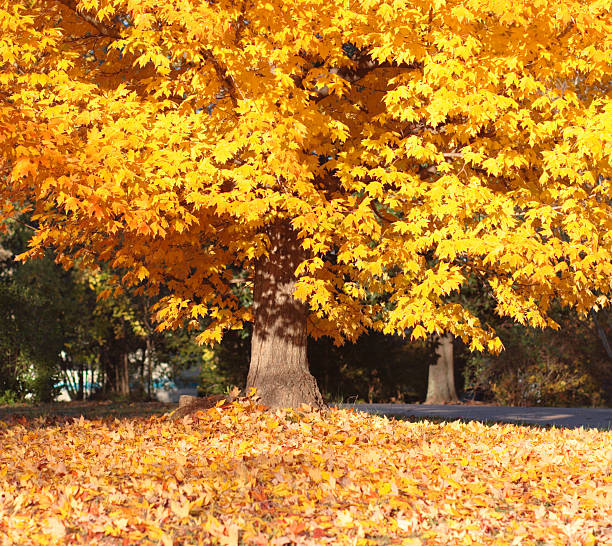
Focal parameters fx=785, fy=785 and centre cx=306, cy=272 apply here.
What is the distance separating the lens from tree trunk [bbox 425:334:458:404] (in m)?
20.5

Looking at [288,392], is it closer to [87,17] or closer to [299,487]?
[299,487]

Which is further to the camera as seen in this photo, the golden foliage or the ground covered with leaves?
the golden foliage

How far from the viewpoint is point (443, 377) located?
2061cm

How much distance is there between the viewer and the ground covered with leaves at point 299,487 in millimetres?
5113

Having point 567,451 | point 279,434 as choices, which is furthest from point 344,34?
point 567,451

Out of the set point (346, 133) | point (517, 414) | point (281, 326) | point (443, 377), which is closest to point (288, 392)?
point (281, 326)

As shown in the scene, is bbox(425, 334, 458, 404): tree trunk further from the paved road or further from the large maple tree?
the large maple tree

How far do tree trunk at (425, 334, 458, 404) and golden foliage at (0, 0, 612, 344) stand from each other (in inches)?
426

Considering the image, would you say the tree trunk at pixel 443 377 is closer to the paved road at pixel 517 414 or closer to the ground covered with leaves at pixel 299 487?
the paved road at pixel 517 414

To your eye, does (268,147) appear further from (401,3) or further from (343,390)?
(343,390)

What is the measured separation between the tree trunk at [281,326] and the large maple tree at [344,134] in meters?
0.86

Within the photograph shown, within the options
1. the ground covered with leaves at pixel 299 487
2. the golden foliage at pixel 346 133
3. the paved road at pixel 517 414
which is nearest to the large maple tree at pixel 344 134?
the golden foliage at pixel 346 133

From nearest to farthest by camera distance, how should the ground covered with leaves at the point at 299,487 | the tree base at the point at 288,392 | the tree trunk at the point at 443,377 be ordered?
1. the ground covered with leaves at the point at 299,487
2. the tree base at the point at 288,392
3. the tree trunk at the point at 443,377

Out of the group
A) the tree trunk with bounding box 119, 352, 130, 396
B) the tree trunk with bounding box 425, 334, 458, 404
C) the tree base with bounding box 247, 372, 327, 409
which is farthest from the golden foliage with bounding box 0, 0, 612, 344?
the tree trunk with bounding box 119, 352, 130, 396
